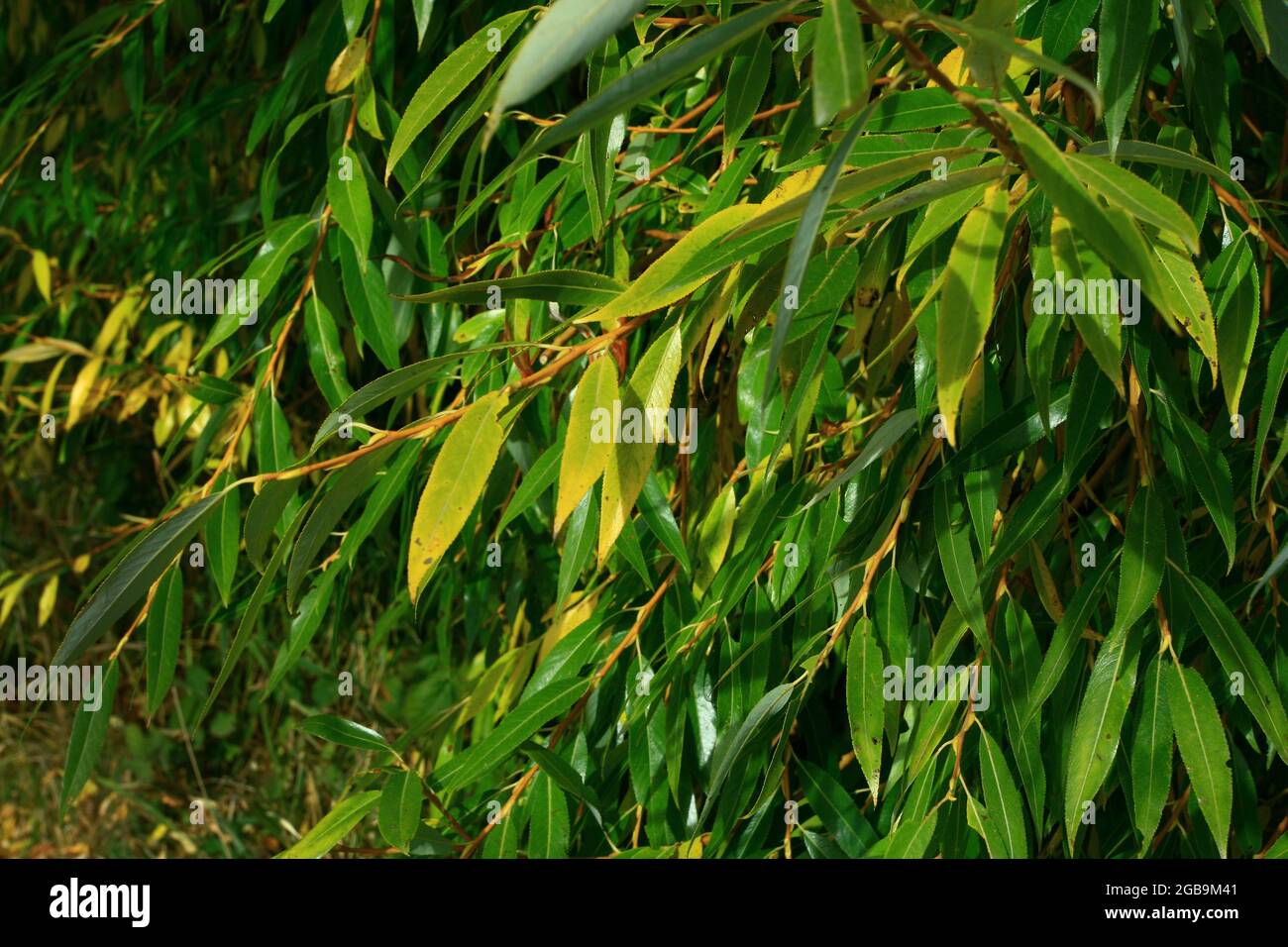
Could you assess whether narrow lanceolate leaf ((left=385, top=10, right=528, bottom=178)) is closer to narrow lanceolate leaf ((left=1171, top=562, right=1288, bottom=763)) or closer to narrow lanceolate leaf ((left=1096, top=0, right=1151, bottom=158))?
narrow lanceolate leaf ((left=1096, top=0, right=1151, bottom=158))

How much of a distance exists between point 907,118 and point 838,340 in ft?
1.14

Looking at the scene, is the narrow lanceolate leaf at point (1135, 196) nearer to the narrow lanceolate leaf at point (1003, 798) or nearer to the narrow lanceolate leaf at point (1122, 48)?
the narrow lanceolate leaf at point (1122, 48)

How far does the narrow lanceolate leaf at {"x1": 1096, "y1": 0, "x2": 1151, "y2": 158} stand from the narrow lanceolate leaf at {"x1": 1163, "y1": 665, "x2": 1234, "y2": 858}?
13.5 inches

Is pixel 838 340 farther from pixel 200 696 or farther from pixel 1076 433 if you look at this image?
pixel 200 696

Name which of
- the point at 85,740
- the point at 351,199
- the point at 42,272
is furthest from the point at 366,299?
the point at 42,272

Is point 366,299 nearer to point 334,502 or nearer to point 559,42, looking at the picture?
point 334,502

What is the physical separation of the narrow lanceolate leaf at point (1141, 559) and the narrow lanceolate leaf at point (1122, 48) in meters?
0.25

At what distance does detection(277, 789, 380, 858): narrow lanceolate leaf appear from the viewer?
2.80 ft

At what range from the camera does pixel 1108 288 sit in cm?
62

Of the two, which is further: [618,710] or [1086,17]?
[618,710]

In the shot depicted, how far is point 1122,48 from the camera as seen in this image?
65 centimetres

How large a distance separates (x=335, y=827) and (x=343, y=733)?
0.10 meters

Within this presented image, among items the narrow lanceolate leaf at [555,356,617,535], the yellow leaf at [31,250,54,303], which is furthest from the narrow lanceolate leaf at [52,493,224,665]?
the yellow leaf at [31,250,54,303]
